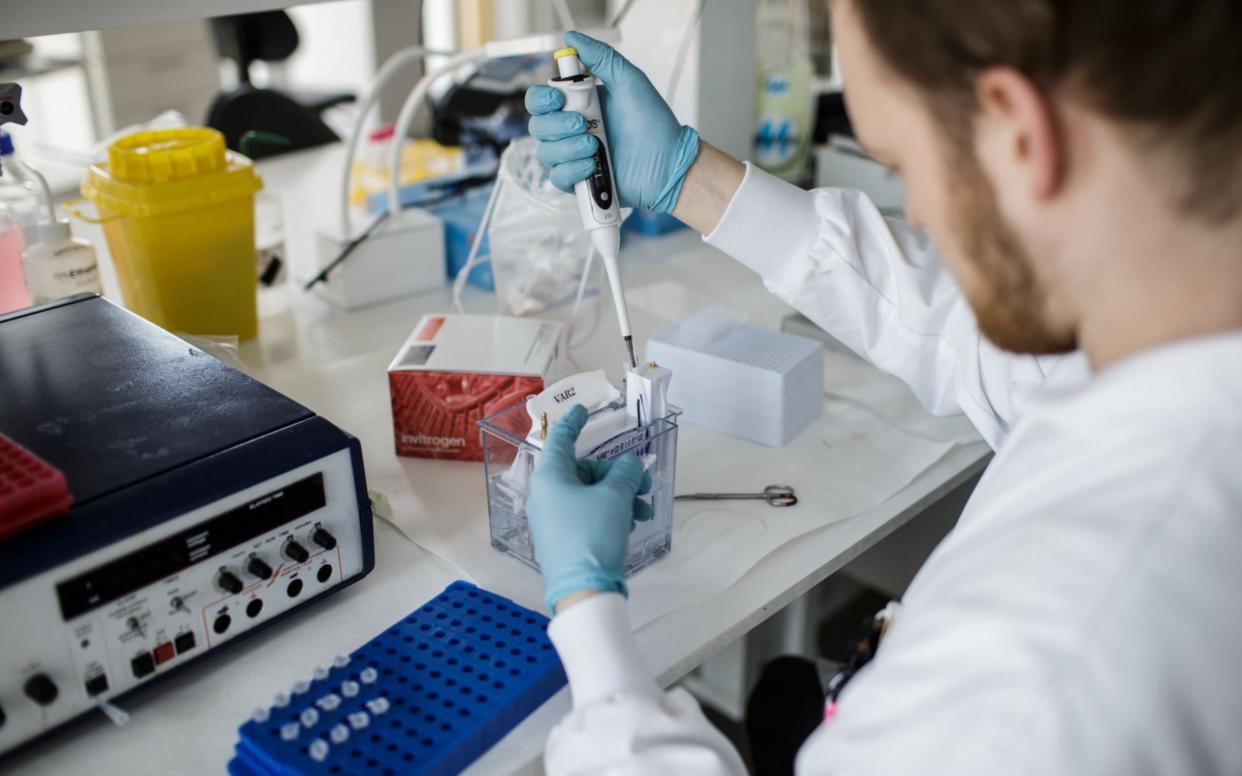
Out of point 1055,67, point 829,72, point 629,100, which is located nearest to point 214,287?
point 629,100

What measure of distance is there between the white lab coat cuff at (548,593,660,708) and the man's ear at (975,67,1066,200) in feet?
1.26

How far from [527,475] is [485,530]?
93mm

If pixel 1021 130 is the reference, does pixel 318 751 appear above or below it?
below

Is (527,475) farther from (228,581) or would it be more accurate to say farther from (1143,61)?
(1143,61)

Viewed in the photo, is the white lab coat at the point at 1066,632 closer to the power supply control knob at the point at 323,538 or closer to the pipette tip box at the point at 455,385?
the power supply control knob at the point at 323,538

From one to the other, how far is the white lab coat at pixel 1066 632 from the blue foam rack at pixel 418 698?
68mm

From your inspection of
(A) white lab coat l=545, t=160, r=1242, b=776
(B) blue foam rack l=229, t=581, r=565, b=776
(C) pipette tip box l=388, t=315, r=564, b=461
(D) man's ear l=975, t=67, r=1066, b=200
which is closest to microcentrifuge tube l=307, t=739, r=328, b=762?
(B) blue foam rack l=229, t=581, r=565, b=776

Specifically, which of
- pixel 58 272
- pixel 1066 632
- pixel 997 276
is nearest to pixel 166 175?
pixel 58 272

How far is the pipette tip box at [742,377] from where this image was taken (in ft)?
3.72

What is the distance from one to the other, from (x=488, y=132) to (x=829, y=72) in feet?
2.67

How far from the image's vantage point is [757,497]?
1053 millimetres

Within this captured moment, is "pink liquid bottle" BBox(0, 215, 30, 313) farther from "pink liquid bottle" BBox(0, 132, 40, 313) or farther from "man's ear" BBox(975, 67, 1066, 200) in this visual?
"man's ear" BBox(975, 67, 1066, 200)

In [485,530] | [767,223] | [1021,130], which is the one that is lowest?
Answer: [485,530]

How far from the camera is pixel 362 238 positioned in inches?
56.8
